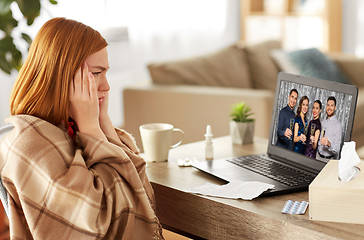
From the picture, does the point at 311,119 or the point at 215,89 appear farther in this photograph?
the point at 215,89

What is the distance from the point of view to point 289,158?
1207mm

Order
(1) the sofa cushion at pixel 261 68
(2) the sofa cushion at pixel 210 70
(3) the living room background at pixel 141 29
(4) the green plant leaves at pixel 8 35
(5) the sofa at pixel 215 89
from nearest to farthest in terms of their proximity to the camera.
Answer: (4) the green plant leaves at pixel 8 35
(5) the sofa at pixel 215 89
(2) the sofa cushion at pixel 210 70
(3) the living room background at pixel 141 29
(1) the sofa cushion at pixel 261 68

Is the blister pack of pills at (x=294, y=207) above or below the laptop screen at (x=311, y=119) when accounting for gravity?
below

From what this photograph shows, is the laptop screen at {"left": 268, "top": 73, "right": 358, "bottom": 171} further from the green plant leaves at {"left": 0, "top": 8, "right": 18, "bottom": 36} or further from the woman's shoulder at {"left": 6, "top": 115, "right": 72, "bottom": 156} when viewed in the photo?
the green plant leaves at {"left": 0, "top": 8, "right": 18, "bottom": 36}

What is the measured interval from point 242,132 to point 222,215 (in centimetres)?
54

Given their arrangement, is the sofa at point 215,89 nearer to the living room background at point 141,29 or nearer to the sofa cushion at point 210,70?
the sofa cushion at point 210,70

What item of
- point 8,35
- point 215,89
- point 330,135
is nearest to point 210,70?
point 215,89

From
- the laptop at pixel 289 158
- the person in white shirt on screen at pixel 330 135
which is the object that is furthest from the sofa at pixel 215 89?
the person in white shirt on screen at pixel 330 135

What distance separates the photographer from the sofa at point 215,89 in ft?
7.48

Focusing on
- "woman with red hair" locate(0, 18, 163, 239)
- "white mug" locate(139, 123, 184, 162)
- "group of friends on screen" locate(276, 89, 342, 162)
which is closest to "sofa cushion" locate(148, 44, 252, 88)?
"white mug" locate(139, 123, 184, 162)

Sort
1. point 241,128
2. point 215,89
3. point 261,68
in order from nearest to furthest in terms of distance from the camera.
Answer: point 241,128 < point 215,89 < point 261,68

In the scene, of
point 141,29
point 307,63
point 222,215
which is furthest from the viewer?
point 141,29

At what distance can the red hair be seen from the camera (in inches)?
37.8

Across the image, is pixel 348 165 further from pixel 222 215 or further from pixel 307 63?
pixel 307 63
